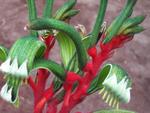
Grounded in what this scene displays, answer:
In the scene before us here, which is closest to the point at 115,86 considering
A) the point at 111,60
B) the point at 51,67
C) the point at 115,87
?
the point at 115,87

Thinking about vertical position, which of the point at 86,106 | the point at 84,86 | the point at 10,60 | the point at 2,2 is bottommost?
the point at 86,106

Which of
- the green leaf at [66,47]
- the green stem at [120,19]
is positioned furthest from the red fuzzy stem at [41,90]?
the green stem at [120,19]

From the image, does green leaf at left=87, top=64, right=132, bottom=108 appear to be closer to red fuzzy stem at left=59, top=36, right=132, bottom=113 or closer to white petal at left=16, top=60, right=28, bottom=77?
red fuzzy stem at left=59, top=36, right=132, bottom=113

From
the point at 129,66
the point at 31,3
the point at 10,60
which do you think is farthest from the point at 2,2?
the point at 10,60

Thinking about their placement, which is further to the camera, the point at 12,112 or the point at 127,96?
the point at 12,112

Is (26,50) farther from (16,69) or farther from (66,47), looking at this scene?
(66,47)

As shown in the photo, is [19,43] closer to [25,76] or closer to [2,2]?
[25,76]
